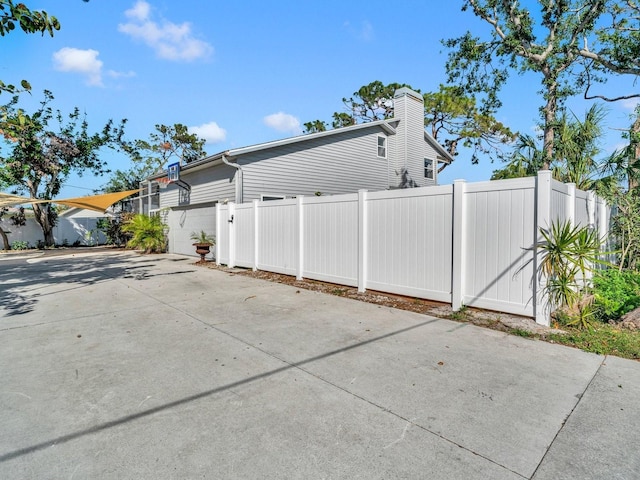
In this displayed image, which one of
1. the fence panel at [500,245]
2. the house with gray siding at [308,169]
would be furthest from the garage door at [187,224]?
the fence panel at [500,245]

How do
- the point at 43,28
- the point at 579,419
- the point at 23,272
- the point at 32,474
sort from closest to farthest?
the point at 32,474 < the point at 579,419 < the point at 43,28 < the point at 23,272

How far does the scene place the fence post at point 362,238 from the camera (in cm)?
659

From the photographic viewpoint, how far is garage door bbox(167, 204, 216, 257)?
12.3 m

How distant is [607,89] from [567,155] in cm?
762

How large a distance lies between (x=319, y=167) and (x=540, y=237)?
957cm

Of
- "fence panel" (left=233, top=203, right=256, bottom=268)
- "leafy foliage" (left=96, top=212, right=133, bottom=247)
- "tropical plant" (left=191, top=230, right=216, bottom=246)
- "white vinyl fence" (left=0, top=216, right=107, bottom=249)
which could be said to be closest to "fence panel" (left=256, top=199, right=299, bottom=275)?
"fence panel" (left=233, top=203, right=256, bottom=268)

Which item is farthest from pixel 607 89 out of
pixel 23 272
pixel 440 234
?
pixel 23 272

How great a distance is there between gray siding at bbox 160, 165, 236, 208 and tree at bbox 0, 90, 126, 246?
7734mm

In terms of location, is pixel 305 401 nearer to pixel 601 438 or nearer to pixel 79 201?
pixel 601 438

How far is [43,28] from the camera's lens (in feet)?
11.1

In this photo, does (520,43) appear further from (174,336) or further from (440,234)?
(174,336)

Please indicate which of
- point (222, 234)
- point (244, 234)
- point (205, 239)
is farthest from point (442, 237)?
point (205, 239)

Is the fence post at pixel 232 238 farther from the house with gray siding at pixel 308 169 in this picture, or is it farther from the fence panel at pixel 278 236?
the fence panel at pixel 278 236

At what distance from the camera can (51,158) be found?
724 inches
